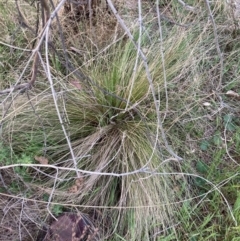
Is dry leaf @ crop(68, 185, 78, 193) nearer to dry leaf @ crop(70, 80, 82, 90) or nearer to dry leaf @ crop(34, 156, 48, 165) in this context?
dry leaf @ crop(34, 156, 48, 165)

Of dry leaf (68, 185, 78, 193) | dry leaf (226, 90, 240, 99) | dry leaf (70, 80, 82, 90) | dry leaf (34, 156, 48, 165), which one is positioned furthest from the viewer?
dry leaf (226, 90, 240, 99)

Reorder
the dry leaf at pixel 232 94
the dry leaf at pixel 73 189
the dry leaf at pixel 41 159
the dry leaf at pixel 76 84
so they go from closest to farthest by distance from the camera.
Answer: the dry leaf at pixel 73 189
the dry leaf at pixel 41 159
the dry leaf at pixel 76 84
the dry leaf at pixel 232 94

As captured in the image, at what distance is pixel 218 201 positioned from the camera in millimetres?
1678

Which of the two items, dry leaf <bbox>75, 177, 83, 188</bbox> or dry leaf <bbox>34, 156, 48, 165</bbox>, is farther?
dry leaf <bbox>34, 156, 48, 165</bbox>

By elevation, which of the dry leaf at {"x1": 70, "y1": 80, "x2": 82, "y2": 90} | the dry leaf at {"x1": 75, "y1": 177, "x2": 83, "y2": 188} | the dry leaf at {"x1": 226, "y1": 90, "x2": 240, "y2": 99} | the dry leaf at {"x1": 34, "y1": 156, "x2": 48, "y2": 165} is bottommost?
the dry leaf at {"x1": 226, "y1": 90, "x2": 240, "y2": 99}

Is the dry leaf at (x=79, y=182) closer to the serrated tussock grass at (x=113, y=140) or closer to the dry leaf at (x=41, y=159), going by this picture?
the serrated tussock grass at (x=113, y=140)

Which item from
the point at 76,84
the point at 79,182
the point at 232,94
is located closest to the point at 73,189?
the point at 79,182

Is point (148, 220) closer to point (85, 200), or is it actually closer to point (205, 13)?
point (85, 200)

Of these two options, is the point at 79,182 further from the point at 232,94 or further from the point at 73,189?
the point at 232,94

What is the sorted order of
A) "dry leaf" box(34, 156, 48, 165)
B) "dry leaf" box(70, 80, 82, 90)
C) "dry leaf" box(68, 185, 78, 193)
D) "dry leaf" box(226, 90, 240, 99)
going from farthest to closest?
1. "dry leaf" box(226, 90, 240, 99)
2. "dry leaf" box(70, 80, 82, 90)
3. "dry leaf" box(34, 156, 48, 165)
4. "dry leaf" box(68, 185, 78, 193)

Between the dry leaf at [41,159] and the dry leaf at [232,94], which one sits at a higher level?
the dry leaf at [41,159]

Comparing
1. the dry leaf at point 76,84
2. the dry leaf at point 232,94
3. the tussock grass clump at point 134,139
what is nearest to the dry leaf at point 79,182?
the tussock grass clump at point 134,139

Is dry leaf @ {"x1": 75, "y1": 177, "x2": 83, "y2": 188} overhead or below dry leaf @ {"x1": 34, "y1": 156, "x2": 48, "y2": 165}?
below

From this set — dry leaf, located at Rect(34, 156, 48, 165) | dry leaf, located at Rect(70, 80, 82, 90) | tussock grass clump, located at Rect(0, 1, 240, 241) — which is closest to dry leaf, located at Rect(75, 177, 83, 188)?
tussock grass clump, located at Rect(0, 1, 240, 241)
